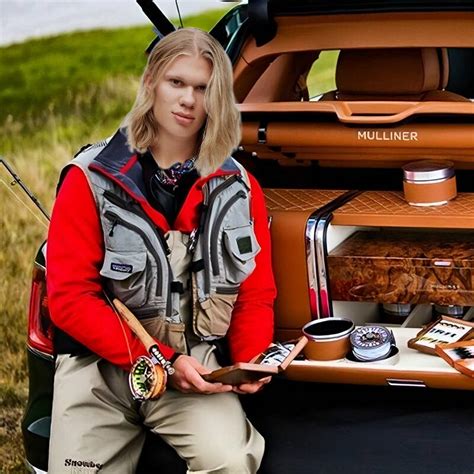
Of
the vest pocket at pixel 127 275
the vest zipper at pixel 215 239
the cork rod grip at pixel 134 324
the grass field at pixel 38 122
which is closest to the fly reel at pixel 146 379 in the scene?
the cork rod grip at pixel 134 324

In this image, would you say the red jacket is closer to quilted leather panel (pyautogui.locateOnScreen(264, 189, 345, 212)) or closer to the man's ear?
the man's ear

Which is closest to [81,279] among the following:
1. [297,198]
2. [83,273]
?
[83,273]

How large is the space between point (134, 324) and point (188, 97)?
551 mm

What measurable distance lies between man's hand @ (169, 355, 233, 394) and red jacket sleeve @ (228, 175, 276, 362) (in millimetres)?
202

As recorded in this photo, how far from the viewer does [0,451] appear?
14.6 feet

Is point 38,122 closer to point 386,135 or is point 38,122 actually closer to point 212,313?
point 386,135

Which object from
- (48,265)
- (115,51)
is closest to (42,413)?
(48,265)

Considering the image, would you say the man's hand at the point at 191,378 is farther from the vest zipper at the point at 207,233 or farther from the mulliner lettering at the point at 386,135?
the mulliner lettering at the point at 386,135

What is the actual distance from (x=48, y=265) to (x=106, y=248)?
151 millimetres

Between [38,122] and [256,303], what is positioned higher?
[256,303]

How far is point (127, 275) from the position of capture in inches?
118

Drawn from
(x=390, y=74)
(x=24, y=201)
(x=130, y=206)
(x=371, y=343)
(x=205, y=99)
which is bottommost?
(x=24, y=201)

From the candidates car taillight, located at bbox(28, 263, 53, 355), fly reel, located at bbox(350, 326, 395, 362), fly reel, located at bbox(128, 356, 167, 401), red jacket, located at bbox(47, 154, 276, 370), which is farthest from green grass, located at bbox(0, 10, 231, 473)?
fly reel, located at bbox(350, 326, 395, 362)

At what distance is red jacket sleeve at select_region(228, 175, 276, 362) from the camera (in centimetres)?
319
